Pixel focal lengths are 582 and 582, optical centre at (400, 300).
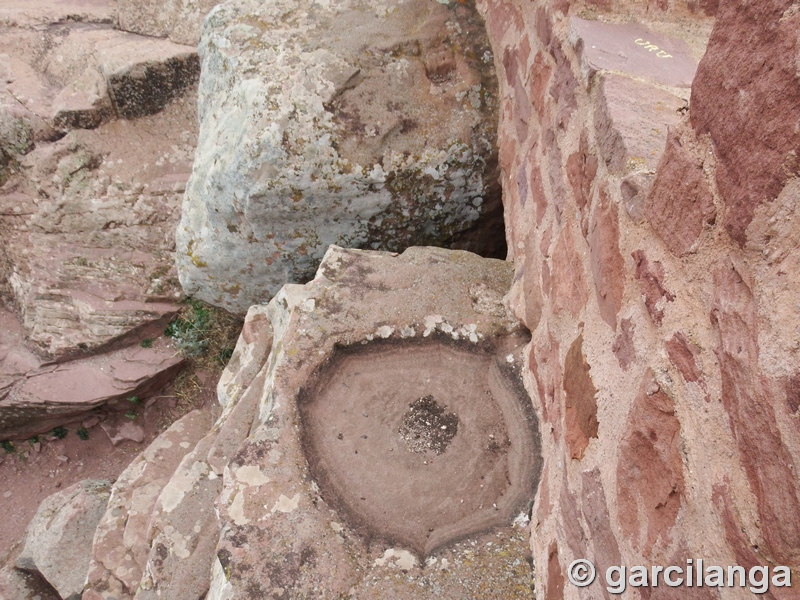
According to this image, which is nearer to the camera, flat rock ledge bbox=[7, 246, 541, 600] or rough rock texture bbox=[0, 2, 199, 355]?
flat rock ledge bbox=[7, 246, 541, 600]

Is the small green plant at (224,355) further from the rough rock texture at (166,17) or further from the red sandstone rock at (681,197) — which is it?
the red sandstone rock at (681,197)

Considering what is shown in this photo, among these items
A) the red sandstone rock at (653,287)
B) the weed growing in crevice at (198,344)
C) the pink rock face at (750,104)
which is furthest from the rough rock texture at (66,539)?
the pink rock face at (750,104)

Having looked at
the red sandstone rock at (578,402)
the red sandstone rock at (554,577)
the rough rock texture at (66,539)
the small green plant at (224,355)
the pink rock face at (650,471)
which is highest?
the pink rock face at (650,471)

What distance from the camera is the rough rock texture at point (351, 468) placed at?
1434 mm

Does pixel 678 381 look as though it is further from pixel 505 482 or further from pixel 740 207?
pixel 505 482

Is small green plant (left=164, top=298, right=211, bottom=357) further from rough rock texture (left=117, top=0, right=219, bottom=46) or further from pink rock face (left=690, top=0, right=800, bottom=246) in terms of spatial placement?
pink rock face (left=690, top=0, right=800, bottom=246)

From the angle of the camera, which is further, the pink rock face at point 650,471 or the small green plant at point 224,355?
the small green plant at point 224,355

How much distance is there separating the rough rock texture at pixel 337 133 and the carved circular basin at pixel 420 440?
740 millimetres

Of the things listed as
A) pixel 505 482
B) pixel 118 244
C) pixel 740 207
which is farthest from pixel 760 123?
pixel 118 244

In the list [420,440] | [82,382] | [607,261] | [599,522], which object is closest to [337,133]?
[420,440]

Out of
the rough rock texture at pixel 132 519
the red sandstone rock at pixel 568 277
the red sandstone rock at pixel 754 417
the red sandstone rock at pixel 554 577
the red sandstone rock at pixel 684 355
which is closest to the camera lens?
the red sandstone rock at pixel 754 417

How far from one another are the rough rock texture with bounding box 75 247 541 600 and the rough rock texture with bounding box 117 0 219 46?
2.37m

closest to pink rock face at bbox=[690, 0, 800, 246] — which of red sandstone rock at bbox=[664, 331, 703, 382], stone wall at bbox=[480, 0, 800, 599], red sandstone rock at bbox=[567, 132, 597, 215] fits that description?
stone wall at bbox=[480, 0, 800, 599]

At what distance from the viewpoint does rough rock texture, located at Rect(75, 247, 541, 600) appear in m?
1.43
